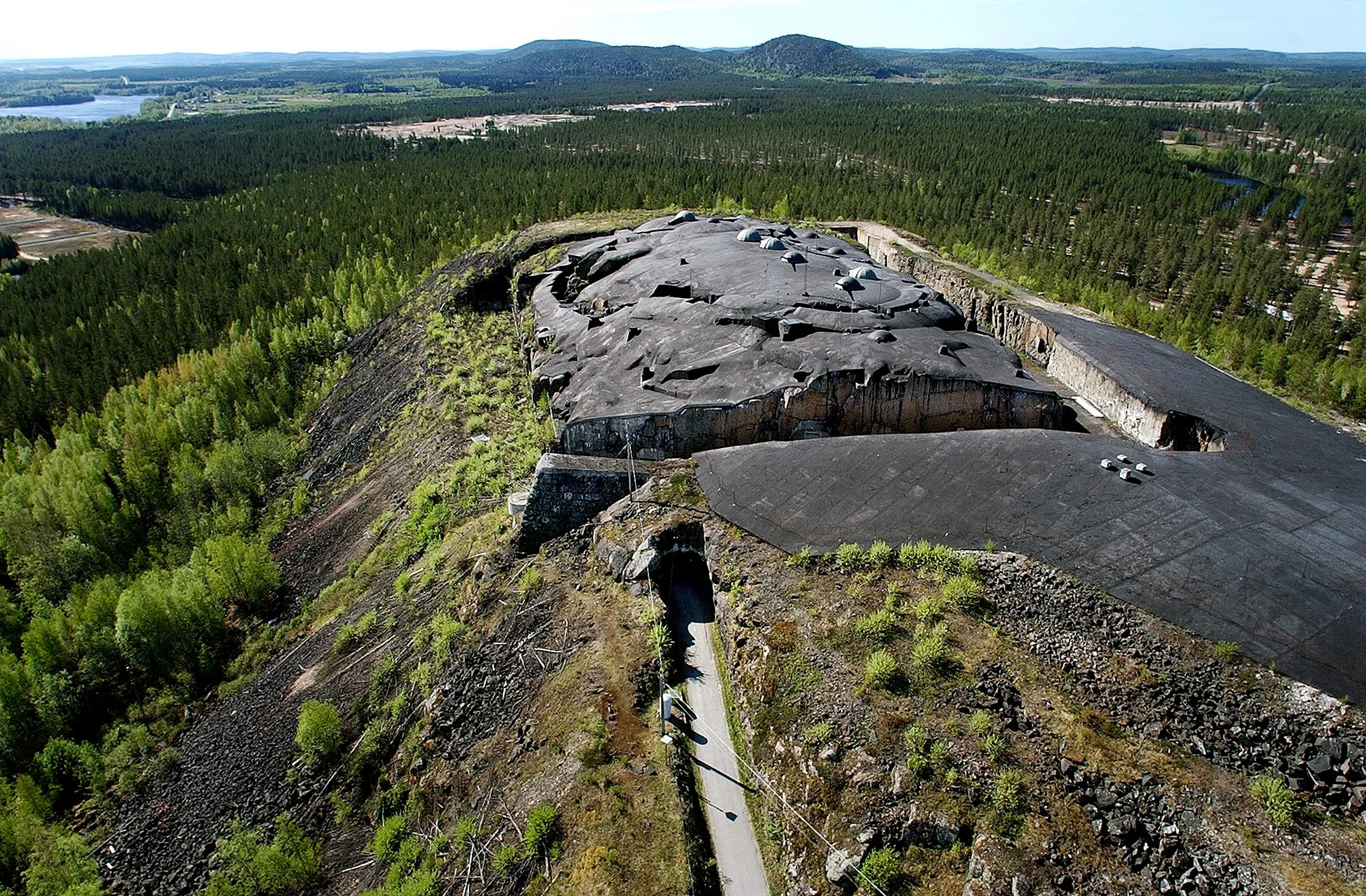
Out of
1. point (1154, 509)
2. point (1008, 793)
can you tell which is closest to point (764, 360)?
point (1154, 509)

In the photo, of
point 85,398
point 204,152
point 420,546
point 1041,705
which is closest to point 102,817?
point 420,546

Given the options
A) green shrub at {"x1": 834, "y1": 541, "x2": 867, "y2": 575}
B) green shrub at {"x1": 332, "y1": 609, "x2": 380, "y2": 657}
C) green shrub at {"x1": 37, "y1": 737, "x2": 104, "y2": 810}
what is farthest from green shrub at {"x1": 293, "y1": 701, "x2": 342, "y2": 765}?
green shrub at {"x1": 834, "y1": 541, "x2": 867, "y2": 575}

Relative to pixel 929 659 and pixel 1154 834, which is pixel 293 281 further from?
pixel 1154 834

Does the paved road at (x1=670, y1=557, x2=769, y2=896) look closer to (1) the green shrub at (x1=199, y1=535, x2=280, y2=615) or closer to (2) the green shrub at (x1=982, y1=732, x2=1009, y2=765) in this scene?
(2) the green shrub at (x1=982, y1=732, x2=1009, y2=765)

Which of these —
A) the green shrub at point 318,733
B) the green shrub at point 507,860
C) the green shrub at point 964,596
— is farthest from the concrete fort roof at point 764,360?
the green shrub at point 507,860

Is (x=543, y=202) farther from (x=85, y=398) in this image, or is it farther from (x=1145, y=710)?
(x=1145, y=710)

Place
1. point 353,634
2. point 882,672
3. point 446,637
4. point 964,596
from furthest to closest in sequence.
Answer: point 353,634 → point 446,637 → point 964,596 → point 882,672
